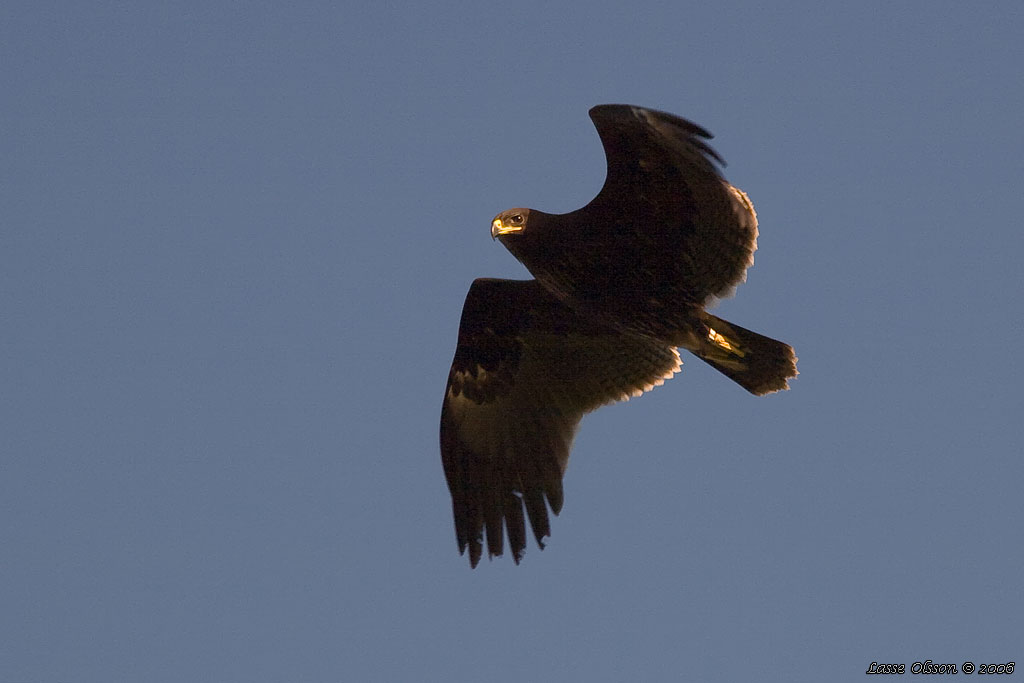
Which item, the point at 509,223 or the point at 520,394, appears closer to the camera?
the point at 509,223

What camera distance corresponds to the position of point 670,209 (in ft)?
29.9

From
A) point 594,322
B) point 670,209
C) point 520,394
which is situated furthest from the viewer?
point 520,394

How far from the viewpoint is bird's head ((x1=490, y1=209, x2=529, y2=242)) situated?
31.2 ft

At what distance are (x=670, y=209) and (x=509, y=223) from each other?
47.6 inches

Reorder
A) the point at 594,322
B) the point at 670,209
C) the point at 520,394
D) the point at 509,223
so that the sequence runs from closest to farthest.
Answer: the point at 670,209, the point at 509,223, the point at 594,322, the point at 520,394

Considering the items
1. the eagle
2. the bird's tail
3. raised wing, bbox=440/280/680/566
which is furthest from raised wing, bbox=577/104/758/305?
raised wing, bbox=440/280/680/566

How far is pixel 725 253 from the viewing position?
9.31 meters

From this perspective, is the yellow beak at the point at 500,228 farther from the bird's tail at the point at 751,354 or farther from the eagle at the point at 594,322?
the bird's tail at the point at 751,354

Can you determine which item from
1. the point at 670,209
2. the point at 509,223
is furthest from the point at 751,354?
the point at 509,223

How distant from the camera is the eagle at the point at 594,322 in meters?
8.87

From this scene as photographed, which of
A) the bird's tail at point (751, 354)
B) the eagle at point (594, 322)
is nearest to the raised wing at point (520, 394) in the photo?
the eagle at point (594, 322)

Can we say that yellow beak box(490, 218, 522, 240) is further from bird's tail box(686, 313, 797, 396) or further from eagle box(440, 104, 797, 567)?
bird's tail box(686, 313, 797, 396)

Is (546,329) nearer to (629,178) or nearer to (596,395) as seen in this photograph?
(596,395)

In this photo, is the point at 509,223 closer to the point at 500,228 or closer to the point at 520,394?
the point at 500,228
